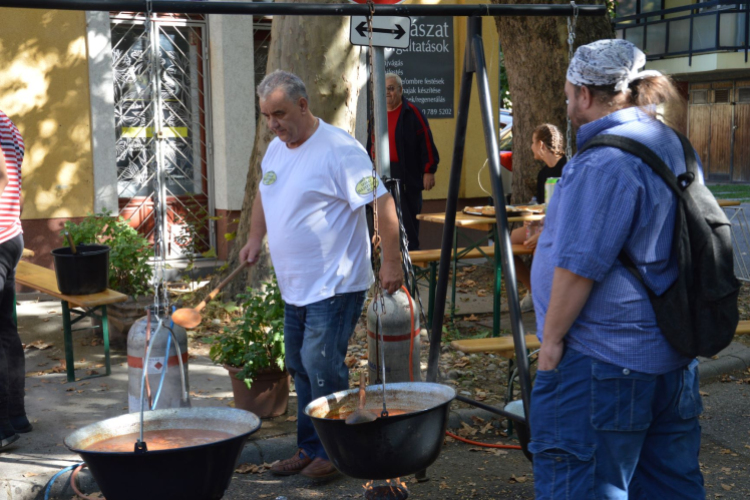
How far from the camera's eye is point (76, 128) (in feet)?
30.3

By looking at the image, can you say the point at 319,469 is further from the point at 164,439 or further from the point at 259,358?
the point at 164,439

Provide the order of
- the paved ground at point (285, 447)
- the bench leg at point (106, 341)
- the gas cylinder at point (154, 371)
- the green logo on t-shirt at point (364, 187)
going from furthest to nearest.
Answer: the bench leg at point (106, 341)
the gas cylinder at point (154, 371)
the paved ground at point (285, 447)
the green logo on t-shirt at point (364, 187)

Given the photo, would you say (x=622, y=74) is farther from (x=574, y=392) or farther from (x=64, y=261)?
(x=64, y=261)

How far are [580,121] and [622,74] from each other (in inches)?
7.8

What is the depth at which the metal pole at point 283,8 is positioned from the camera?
11.4 ft

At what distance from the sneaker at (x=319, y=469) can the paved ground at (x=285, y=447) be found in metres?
0.08

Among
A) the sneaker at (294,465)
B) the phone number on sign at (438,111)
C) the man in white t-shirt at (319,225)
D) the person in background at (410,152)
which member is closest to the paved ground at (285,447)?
the sneaker at (294,465)

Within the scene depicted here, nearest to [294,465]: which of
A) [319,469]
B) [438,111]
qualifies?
[319,469]

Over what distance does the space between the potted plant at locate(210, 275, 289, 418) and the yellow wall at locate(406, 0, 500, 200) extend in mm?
6047

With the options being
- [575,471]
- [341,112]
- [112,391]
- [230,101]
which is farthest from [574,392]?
[230,101]

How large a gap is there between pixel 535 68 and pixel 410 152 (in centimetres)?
164

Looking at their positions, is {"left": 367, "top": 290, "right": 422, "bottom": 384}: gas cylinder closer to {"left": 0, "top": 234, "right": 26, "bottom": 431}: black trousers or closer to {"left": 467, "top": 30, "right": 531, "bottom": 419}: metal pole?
{"left": 467, "top": 30, "right": 531, "bottom": 419}: metal pole

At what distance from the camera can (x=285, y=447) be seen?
496cm

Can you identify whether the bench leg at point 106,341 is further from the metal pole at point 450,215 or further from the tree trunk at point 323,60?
the metal pole at point 450,215
